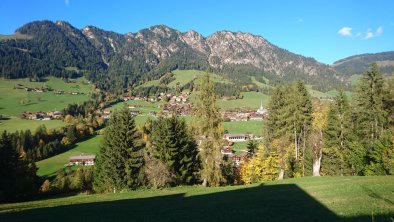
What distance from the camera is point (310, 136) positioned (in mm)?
46156

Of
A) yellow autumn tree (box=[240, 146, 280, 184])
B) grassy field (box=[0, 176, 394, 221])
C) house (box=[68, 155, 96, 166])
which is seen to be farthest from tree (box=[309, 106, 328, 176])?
house (box=[68, 155, 96, 166])

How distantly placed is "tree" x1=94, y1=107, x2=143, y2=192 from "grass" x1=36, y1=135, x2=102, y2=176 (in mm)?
43646

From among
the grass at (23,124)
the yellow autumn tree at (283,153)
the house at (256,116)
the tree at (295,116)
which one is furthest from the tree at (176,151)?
the house at (256,116)

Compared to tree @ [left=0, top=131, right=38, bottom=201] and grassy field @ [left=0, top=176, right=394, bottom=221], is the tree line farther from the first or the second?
tree @ [left=0, top=131, right=38, bottom=201]

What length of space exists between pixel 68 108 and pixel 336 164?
556 ft

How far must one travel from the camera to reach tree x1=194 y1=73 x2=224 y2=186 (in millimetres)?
39219

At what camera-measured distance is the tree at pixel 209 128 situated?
39219 mm

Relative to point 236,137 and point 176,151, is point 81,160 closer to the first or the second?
point 236,137

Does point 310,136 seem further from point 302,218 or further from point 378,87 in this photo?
point 302,218

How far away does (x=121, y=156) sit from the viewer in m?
52.4

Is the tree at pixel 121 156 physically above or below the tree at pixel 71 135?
above

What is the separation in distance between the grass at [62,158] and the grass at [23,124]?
73.6ft

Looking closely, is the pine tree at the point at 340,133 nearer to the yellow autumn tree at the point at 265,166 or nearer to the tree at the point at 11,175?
the yellow autumn tree at the point at 265,166

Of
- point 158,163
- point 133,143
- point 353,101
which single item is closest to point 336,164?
point 353,101
